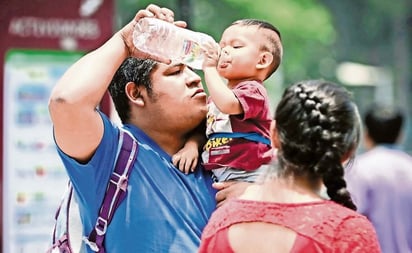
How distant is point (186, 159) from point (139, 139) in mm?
180

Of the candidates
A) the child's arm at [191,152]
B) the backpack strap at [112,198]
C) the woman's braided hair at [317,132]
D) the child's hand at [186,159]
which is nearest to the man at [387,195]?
the child's arm at [191,152]

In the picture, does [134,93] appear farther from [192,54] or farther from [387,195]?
[387,195]

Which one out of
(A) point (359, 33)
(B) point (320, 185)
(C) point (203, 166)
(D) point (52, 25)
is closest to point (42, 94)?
(D) point (52, 25)

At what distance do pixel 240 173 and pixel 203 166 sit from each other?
0.17 meters

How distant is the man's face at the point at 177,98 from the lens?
391 cm

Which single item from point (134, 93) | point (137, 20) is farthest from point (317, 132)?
point (134, 93)

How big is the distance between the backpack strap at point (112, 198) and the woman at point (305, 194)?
569 millimetres

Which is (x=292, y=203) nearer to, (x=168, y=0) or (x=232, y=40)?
(x=232, y=40)

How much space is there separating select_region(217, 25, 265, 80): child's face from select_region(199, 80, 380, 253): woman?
0.69 meters

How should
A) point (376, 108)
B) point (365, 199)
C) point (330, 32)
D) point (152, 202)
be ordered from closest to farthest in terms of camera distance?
point (152, 202) < point (365, 199) < point (376, 108) < point (330, 32)

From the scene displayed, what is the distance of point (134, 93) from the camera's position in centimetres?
398

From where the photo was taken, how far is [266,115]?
3.89m

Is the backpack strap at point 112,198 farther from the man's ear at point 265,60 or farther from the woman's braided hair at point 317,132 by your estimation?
the woman's braided hair at point 317,132

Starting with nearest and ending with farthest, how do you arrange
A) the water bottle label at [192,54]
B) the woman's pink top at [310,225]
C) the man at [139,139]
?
the woman's pink top at [310,225]
the man at [139,139]
the water bottle label at [192,54]
